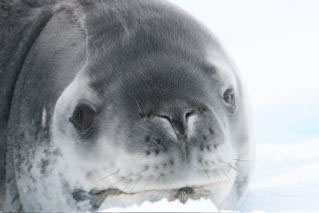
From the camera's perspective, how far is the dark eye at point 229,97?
11.9 ft

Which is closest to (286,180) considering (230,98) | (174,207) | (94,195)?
(230,98)

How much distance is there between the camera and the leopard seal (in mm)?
3072

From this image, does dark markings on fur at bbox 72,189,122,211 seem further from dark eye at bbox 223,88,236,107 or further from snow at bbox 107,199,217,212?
dark eye at bbox 223,88,236,107

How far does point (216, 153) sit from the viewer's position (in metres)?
3.15

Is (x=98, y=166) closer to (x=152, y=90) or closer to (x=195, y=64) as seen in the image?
(x=152, y=90)

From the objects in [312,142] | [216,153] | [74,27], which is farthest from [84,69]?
[312,142]

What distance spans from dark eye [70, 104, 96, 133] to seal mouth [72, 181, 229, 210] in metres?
0.32

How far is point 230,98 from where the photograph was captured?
3.66 m

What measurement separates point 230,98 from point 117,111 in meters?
0.71

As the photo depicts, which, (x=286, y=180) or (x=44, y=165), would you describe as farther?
(x=286, y=180)

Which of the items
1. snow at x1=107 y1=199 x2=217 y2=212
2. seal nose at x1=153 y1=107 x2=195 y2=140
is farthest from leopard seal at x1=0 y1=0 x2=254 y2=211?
snow at x1=107 y1=199 x2=217 y2=212

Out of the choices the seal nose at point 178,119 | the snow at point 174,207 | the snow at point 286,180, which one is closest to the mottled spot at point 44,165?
the seal nose at point 178,119

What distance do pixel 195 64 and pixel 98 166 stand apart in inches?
28.4

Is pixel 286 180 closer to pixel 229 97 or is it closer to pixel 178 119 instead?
pixel 229 97
